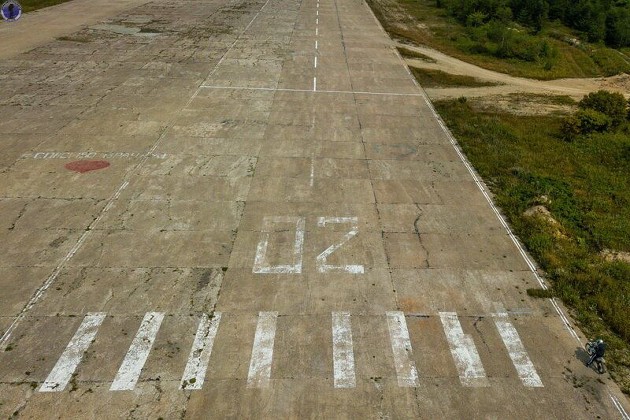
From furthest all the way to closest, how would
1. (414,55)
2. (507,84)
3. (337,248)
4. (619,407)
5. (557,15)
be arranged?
(557,15) → (414,55) → (507,84) → (337,248) → (619,407)

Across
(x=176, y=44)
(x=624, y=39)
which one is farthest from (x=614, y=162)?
(x=624, y=39)

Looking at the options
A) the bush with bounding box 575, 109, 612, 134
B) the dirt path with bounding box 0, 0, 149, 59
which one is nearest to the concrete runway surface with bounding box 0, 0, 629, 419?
the bush with bounding box 575, 109, 612, 134

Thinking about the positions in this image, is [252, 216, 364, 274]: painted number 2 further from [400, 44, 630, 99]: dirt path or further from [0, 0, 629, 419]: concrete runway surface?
[400, 44, 630, 99]: dirt path

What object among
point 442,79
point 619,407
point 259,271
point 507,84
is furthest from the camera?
point 507,84

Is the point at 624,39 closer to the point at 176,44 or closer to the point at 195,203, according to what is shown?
the point at 176,44

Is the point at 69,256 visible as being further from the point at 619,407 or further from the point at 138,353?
the point at 619,407

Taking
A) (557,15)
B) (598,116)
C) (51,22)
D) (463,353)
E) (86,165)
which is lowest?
(463,353)

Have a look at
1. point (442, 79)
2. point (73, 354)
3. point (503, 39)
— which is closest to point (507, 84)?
point (442, 79)
